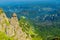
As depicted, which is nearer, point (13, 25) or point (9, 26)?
point (9, 26)

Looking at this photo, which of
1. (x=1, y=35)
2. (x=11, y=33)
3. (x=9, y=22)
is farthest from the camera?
(x=9, y=22)

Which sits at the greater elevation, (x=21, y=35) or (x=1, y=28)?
(x=1, y=28)

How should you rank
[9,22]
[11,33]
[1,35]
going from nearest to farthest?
1. [1,35]
2. [11,33]
3. [9,22]

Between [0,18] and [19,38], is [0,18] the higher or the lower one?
the higher one

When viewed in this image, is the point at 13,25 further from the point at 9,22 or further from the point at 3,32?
the point at 3,32

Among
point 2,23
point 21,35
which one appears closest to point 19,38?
point 21,35

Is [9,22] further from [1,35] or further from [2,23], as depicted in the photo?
[1,35]

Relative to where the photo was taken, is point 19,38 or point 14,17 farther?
point 14,17

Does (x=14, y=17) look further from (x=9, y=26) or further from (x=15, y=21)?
(x=9, y=26)

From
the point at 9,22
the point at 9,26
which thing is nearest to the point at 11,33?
the point at 9,26
